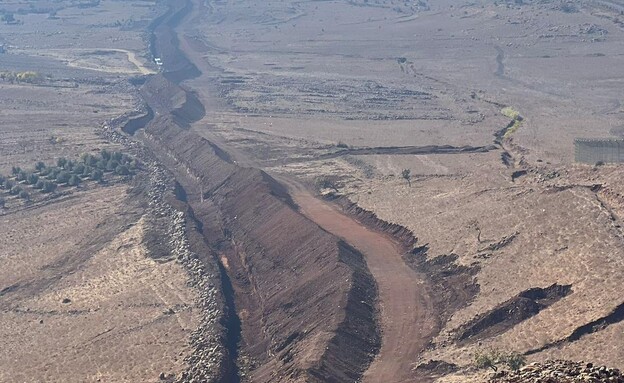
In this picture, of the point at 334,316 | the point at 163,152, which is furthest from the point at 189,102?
the point at 334,316

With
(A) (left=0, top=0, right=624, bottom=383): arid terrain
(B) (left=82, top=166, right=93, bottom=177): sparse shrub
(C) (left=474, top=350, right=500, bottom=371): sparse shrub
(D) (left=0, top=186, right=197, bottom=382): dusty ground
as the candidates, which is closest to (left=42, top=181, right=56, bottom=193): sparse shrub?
(A) (left=0, top=0, right=624, bottom=383): arid terrain

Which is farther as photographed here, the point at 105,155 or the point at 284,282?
the point at 105,155

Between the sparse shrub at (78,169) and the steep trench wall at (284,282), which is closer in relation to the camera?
the steep trench wall at (284,282)

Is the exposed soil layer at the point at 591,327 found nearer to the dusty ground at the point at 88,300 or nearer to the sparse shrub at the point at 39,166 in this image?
the dusty ground at the point at 88,300

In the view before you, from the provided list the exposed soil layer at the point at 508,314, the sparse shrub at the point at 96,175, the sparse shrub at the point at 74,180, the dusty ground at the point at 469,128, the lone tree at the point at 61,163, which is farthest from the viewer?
Answer: the lone tree at the point at 61,163

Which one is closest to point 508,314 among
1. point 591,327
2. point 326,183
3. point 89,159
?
point 591,327

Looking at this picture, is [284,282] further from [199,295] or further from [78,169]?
[78,169]

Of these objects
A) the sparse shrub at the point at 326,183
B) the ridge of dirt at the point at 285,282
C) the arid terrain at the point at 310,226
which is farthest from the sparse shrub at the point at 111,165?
the sparse shrub at the point at 326,183

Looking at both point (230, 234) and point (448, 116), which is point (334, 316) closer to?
point (230, 234)
